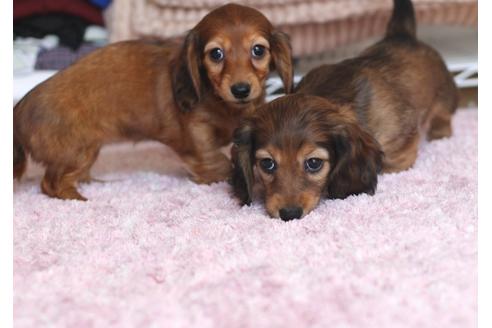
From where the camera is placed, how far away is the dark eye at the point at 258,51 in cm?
218

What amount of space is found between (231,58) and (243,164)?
1.34ft

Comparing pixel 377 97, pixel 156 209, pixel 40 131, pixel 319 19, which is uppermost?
pixel 319 19

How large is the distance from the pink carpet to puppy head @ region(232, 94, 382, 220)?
0.18ft

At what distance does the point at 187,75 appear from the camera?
2.27 metres

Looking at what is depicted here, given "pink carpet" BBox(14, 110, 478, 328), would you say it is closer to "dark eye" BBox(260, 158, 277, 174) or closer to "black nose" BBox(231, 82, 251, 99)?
"dark eye" BBox(260, 158, 277, 174)

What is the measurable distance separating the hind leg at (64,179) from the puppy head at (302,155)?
0.66 meters

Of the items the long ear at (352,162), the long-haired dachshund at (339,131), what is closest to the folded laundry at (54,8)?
the long-haired dachshund at (339,131)

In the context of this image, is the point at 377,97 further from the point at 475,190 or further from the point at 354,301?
the point at 354,301

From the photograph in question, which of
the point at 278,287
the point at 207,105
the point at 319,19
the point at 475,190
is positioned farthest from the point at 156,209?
the point at 319,19

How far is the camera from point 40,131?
226 cm

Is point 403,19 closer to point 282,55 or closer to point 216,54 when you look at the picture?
point 282,55

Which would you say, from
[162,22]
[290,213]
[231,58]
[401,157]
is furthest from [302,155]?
[162,22]

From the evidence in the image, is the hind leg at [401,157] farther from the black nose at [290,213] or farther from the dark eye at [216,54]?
the dark eye at [216,54]

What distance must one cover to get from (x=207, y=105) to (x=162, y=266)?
934 millimetres
